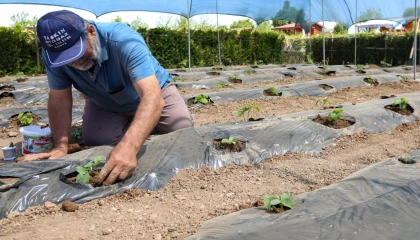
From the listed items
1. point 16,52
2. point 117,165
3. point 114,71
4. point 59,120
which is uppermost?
point 16,52

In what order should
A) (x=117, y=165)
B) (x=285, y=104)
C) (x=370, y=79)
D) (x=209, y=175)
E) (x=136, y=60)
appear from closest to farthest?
(x=117, y=165), (x=136, y=60), (x=209, y=175), (x=285, y=104), (x=370, y=79)

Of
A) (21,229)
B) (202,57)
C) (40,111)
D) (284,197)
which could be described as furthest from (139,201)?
(202,57)

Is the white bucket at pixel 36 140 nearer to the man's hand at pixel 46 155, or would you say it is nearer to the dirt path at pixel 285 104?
the man's hand at pixel 46 155

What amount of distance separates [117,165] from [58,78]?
3.23 feet

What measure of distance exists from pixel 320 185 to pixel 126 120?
170 centimetres

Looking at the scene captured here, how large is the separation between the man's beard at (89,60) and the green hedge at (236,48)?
9.95m

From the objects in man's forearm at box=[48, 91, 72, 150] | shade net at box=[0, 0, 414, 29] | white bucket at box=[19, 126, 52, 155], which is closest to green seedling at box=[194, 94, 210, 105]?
white bucket at box=[19, 126, 52, 155]

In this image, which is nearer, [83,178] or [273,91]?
[83,178]

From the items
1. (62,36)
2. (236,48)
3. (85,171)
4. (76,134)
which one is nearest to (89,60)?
(62,36)

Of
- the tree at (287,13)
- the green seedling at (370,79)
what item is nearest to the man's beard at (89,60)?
the green seedling at (370,79)

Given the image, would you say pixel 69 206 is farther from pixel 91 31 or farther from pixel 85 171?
pixel 91 31

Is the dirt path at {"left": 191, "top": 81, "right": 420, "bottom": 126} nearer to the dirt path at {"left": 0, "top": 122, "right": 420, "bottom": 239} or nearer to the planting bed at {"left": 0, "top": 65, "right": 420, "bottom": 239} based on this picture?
the planting bed at {"left": 0, "top": 65, "right": 420, "bottom": 239}

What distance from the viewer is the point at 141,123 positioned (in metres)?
2.29

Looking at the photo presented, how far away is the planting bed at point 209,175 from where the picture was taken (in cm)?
196
